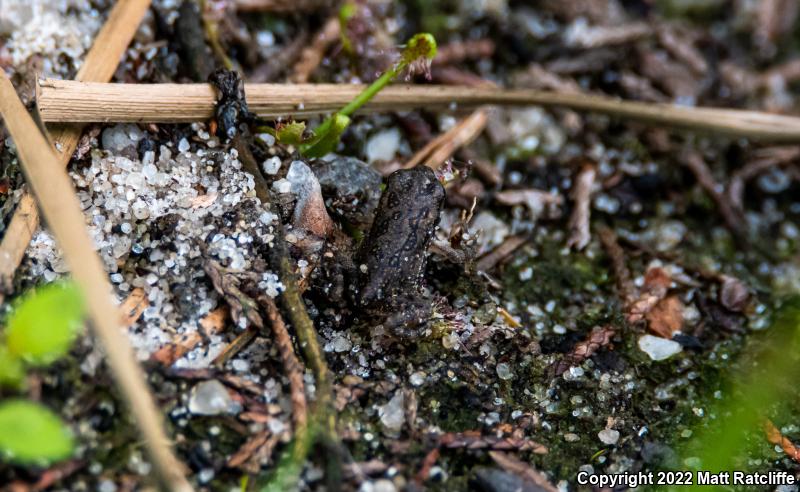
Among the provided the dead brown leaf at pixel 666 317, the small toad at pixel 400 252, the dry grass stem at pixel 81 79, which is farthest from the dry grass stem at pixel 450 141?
the dry grass stem at pixel 81 79

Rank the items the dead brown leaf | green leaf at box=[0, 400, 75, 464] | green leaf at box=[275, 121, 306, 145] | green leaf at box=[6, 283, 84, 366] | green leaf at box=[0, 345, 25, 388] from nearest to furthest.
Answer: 1. green leaf at box=[0, 400, 75, 464]
2. green leaf at box=[6, 283, 84, 366]
3. green leaf at box=[0, 345, 25, 388]
4. green leaf at box=[275, 121, 306, 145]
5. the dead brown leaf

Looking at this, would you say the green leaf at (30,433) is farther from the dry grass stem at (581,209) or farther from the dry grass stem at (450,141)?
the dry grass stem at (581,209)

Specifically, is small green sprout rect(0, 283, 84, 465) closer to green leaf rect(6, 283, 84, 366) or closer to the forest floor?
green leaf rect(6, 283, 84, 366)

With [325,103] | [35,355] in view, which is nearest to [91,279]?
[35,355]

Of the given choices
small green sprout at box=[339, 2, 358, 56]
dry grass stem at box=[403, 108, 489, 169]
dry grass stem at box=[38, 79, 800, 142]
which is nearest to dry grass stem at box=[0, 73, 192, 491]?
dry grass stem at box=[38, 79, 800, 142]

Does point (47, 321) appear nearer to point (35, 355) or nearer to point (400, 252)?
point (35, 355)
